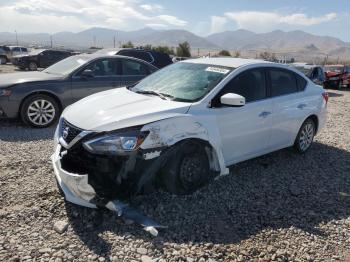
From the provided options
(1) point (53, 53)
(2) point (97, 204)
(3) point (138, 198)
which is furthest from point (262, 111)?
(1) point (53, 53)

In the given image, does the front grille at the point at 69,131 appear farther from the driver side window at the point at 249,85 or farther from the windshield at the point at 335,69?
the windshield at the point at 335,69

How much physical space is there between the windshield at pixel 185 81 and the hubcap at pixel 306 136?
6.99 ft

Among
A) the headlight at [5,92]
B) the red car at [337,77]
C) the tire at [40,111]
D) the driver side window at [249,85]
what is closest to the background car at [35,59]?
the red car at [337,77]

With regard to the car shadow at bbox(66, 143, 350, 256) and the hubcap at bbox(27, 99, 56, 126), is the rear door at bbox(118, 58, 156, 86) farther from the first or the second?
the car shadow at bbox(66, 143, 350, 256)

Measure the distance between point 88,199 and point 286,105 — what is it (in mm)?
3357

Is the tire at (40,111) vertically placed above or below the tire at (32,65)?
above

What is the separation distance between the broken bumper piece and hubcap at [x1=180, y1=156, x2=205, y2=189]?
67 centimetres

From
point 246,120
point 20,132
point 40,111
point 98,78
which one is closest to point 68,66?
point 98,78

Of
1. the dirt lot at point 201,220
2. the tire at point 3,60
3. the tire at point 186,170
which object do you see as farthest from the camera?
the tire at point 3,60

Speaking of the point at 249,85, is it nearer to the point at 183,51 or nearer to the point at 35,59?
the point at 35,59

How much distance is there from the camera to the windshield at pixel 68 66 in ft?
26.6

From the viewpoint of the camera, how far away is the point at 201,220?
13.0 feet

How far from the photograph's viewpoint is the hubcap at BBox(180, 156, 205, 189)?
4223 mm

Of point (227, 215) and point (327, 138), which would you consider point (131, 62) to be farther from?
point (227, 215)
